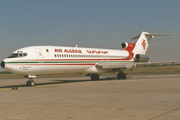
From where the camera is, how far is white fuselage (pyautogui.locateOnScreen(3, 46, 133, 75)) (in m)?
19.3

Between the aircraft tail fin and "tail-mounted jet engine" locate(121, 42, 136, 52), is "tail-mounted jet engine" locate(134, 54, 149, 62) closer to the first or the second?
the aircraft tail fin

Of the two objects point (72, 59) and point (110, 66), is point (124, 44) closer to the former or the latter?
point (110, 66)

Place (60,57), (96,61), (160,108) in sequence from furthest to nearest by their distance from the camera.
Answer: (96,61)
(60,57)
(160,108)

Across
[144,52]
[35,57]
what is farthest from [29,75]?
A: [144,52]

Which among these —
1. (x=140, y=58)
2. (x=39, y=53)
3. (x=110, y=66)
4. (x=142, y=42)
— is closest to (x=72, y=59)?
(x=39, y=53)

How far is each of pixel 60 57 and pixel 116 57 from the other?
32.3 feet

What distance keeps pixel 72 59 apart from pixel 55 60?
2389 mm

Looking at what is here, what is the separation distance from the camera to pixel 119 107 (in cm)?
833

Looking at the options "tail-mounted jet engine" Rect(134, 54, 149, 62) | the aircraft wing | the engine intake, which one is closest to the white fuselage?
the aircraft wing

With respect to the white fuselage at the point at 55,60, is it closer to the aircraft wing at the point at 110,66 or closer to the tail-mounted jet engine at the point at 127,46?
the aircraft wing at the point at 110,66

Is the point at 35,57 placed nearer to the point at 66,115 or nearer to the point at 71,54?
the point at 71,54

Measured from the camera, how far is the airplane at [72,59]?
19.5m

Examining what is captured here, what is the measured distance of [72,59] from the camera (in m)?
23.7

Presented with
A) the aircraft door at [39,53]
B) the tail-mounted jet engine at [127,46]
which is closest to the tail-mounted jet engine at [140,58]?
the tail-mounted jet engine at [127,46]
